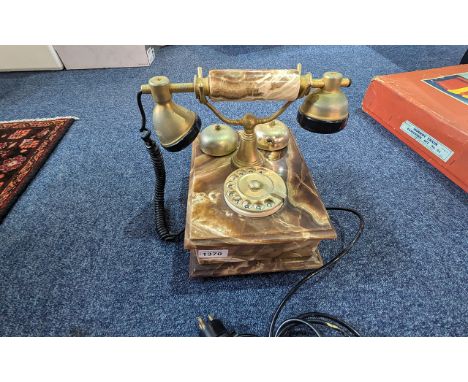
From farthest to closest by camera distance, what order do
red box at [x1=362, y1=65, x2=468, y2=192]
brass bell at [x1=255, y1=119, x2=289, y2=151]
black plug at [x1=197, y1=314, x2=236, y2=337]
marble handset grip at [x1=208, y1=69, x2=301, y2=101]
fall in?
1. red box at [x1=362, y1=65, x2=468, y2=192]
2. brass bell at [x1=255, y1=119, x2=289, y2=151]
3. black plug at [x1=197, y1=314, x2=236, y2=337]
4. marble handset grip at [x1=208, y1=69, x2=301, y2=101]

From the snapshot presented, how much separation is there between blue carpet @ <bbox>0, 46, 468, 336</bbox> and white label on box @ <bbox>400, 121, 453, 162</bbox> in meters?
0.07

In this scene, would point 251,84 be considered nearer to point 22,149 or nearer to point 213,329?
point 213,329

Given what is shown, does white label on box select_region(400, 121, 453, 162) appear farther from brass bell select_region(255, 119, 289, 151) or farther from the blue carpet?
brass bell select_region(255, 119, 289, 151)

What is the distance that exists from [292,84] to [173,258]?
583 mm

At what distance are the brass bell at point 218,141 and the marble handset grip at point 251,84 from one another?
20 centimetres

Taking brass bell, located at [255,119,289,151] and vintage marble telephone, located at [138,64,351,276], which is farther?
brass bell, located at [255,119,289,151]

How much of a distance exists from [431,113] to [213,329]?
106 centimetres

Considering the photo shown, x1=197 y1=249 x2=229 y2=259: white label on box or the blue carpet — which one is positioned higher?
x1=197 y1=249 x2=229 y2=259: white label on box

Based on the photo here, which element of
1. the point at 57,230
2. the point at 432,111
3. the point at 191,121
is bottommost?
the point at 57,230

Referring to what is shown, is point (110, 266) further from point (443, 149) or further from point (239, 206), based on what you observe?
point (443, 149)

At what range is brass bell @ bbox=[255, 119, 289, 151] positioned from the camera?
75 centimetres

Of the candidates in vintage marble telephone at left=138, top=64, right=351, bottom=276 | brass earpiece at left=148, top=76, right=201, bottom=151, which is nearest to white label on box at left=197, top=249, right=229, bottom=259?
vintage marble telephone at left=138, top=64, right=351, bottom=276

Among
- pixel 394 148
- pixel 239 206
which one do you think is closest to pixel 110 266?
pixel 239 206

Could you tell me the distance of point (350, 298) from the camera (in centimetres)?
75
